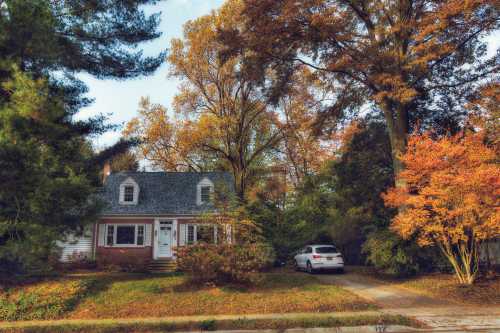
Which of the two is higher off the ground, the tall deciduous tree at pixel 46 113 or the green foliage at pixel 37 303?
the tall deciduous tree at pixel 46 113

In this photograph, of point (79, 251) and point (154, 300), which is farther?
point (79, 251)

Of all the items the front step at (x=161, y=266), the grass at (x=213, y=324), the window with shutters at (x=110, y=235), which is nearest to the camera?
the grass at (x=213, y=324)

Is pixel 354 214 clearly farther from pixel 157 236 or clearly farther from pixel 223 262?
pixel 223 262

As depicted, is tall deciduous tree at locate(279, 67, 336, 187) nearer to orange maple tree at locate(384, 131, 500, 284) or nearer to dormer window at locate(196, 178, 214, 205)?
dormer window at locate(196, 178, 214, 205)

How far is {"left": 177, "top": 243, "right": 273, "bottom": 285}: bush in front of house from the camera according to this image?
473 inches

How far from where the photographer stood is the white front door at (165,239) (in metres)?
22.2

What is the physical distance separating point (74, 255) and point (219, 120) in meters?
14.5

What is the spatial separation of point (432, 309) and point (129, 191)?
19.0m

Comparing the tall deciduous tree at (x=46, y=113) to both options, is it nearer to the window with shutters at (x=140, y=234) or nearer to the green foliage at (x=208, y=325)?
the green foliage at (x=208, y=325)

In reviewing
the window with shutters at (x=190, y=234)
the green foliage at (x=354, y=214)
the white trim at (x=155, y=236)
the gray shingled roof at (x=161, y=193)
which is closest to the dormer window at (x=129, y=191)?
the gray shingled roof at (x=161, y=193)

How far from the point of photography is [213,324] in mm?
8633

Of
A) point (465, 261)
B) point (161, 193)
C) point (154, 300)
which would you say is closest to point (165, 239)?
point (161, 193)

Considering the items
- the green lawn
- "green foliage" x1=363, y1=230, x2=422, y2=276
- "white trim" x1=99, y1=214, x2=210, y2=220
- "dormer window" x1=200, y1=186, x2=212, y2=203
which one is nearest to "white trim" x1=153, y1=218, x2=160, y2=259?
"white trim" x1=99, y1=214, x2=210, y2=220

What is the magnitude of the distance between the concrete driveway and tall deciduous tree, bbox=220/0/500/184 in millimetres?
5639
